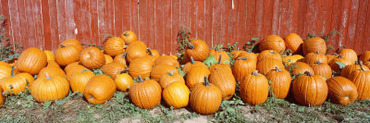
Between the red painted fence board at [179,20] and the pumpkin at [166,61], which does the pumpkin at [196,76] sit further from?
the red painted fence board at [179,20]

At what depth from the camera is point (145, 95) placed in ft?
11.8

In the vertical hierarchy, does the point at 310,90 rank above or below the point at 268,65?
below

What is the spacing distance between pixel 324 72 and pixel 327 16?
2685 millimetres

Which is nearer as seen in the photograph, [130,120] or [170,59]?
[130,120]

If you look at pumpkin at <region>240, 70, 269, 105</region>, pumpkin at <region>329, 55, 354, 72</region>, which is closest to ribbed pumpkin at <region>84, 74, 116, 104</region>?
pumpkin at <region>240, 70, 269, 105</region>

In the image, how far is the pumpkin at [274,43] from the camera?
6.00 metres

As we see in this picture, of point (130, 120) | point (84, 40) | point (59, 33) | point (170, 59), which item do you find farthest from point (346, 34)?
point (59, 33)

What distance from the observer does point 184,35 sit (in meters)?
6.27

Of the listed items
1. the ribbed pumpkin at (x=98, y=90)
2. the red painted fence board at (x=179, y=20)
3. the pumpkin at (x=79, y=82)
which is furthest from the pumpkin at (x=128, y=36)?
the ribbed pumpkin at (x=98, y=90)

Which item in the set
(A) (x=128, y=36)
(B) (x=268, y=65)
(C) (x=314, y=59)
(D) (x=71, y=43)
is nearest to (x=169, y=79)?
(B) (x=268, y=65)

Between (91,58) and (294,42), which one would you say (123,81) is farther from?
(294,42)

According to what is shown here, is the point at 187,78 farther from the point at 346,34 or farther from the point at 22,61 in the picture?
the point at 346,34

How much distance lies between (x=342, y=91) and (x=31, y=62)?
5449mm

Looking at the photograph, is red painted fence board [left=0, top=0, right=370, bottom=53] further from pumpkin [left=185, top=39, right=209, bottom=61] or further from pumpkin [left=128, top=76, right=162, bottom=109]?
pumpkin [left=128, top=76, right=162, bottom=109]
